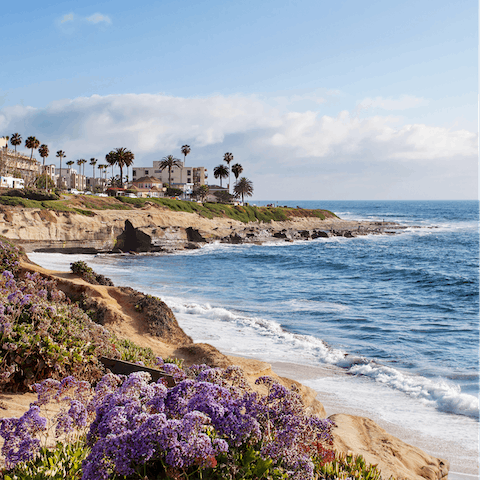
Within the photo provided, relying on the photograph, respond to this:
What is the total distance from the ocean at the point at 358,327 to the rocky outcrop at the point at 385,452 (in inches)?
60.4

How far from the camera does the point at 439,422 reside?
11.0 meters

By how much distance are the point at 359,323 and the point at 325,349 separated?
5378mm

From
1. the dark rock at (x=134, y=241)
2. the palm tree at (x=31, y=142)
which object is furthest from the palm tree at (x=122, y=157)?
the dark rock at (x=134, y=241)

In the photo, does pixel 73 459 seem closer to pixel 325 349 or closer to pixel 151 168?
pixel 325 349

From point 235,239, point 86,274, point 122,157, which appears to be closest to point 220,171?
point 122,157

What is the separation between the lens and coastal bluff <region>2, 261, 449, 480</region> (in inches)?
281

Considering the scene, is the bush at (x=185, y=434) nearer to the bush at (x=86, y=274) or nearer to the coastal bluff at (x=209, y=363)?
the coastal bluff at (x=209, y=363)

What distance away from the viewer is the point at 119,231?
189 ft

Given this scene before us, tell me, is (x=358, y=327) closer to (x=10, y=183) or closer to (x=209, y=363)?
(x=209, y=363)

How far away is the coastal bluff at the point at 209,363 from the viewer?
7141 mm

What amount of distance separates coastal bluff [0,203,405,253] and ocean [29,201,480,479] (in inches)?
400

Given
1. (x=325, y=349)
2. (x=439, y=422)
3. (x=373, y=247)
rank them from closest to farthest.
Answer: (x=439, y=422) → (x=325, y=349) → (x=373, y=247)

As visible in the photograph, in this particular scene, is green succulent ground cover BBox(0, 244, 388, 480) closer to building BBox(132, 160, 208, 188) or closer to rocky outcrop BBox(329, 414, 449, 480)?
rocky outcrop BBox(329, 414, 449, 480)

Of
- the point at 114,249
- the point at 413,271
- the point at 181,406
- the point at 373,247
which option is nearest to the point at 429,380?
the point at 181,406
